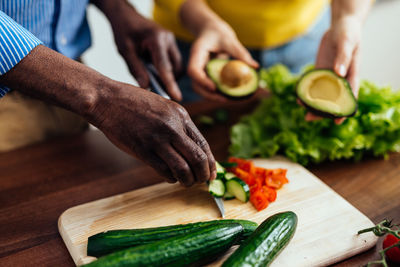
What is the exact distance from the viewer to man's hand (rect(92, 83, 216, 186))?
127 centimetres

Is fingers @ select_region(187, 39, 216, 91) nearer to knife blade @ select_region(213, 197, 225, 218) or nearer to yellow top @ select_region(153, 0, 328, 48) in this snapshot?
yellow top @ select_region(153, 0, 328, 48)

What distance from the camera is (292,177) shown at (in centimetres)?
171

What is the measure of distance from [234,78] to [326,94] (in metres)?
0.40

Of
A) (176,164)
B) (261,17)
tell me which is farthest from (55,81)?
(261,17)

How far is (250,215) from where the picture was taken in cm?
151

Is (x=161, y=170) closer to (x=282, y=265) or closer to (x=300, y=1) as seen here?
(x=282, y=265)

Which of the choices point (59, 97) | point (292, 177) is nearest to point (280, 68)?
point (292, 177)

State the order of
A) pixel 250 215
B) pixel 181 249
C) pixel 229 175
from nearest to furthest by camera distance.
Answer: pixel 181 249 < pixel 250 215 < pixel 229 175

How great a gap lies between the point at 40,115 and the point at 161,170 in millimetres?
923

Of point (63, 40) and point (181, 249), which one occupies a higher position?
point (63, 40)

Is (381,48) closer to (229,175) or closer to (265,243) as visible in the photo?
(229,175)

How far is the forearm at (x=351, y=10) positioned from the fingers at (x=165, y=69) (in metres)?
0.80

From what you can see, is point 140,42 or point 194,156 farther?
point 140,42

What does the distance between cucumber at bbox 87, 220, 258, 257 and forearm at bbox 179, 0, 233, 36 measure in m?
1.10
